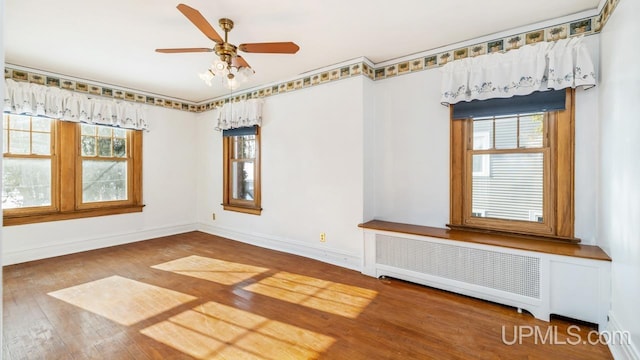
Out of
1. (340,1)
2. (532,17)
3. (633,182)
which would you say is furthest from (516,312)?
(340,1)

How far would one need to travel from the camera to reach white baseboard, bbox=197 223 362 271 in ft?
12.6

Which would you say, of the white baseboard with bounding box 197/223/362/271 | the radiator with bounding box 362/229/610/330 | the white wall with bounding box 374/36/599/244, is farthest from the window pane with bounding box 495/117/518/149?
the white baseboard with bounding box 197/223/362/271

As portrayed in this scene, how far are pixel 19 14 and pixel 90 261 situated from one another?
2991 mm

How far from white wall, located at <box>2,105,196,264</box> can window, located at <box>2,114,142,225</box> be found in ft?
0.48

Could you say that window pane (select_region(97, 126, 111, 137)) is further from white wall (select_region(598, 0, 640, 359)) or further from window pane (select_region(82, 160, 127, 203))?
white wall (select_region(598, 0, 640, 359))

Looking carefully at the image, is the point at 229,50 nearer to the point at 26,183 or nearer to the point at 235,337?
the point at 235,337

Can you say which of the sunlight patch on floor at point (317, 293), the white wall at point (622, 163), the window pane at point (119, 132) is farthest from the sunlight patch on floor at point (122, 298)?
the white wall at point (622, 163)

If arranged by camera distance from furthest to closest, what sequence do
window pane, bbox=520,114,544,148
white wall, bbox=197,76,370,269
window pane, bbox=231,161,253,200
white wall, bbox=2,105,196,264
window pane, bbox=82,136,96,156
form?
window pane, bbox=231,161,253,200
window pane, bbox=82,136,96,156
white wall, bbox=2,105,196,264
white wall, bbox=197,76,370,269
window pane, bbox=520,114,544,148

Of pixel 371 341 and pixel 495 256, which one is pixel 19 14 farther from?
pixel 495 256

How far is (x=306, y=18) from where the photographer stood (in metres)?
2.83

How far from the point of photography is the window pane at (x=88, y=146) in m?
4.58

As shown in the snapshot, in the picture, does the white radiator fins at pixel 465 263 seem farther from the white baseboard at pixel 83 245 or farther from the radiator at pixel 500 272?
the white baseboard at pixel 83 245

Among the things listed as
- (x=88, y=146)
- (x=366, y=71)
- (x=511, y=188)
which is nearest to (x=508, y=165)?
(x=511, y=188)

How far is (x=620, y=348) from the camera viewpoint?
2.04 m
